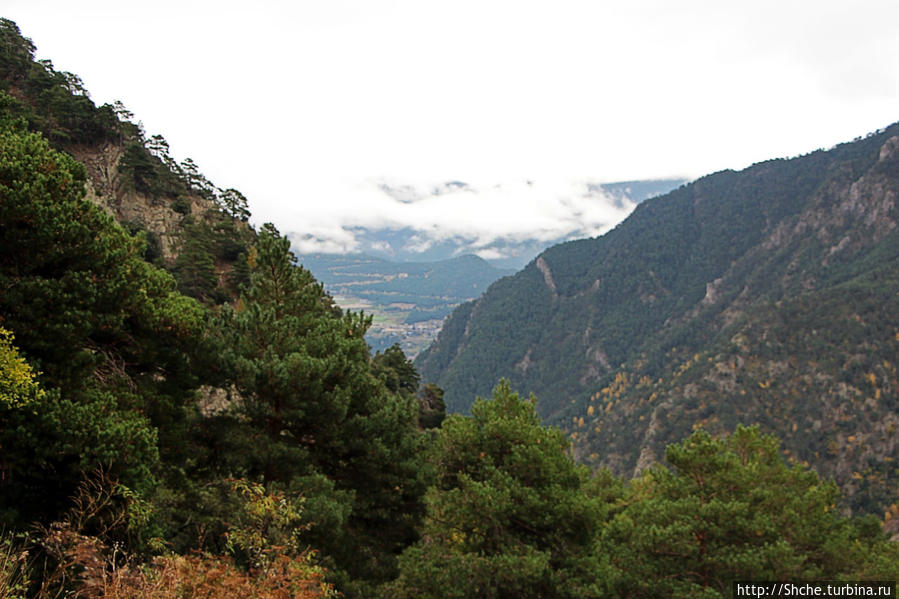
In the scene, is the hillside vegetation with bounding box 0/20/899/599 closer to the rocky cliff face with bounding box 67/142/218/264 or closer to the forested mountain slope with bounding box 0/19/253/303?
the forested mountain slope with bounding box 0/19/253/303

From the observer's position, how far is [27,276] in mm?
7977

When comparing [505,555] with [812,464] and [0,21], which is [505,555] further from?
[812,464]

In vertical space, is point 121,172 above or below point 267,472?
above

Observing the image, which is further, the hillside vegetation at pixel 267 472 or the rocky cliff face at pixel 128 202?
the rocky cliff face at pixel 128 202

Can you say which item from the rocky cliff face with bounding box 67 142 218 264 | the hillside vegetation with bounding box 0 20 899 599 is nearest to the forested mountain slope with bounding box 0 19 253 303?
the rocky cliff face with bounding box 67 142 218 264

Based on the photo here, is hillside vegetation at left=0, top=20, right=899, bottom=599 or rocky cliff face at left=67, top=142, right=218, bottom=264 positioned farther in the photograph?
rocky cliff face at left=67, top=142, right=218, bottom=264

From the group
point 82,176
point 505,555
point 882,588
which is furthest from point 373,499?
point 882,588

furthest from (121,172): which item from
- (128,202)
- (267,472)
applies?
(267,472)

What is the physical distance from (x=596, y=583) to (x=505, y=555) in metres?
3.19

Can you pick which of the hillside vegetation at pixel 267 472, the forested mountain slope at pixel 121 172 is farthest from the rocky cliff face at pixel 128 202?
the hillside vegetation at pixel 267 472

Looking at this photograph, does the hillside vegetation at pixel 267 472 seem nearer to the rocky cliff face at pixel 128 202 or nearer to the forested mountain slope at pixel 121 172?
the forested mountain slope at pixel 121 172

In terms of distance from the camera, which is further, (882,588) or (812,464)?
(812,464)

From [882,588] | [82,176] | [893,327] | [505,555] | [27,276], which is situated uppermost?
[893,327]

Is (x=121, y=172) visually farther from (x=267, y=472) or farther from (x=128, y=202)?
(x=267, y=472)
